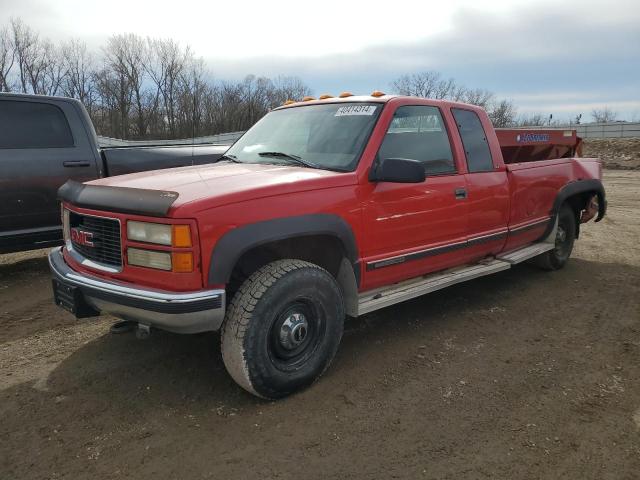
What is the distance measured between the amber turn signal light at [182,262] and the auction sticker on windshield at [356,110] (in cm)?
181

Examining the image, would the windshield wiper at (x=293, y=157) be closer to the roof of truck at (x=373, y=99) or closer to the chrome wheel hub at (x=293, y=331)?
the roof of truck at (x=373, y=99)

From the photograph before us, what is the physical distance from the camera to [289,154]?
3779mm

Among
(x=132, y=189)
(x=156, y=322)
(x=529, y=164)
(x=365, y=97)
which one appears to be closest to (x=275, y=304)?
(x=156, y=322)

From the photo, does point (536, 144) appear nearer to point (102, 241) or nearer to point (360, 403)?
point (360, 403)

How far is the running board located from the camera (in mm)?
3591

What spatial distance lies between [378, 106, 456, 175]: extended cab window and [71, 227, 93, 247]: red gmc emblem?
2.01m

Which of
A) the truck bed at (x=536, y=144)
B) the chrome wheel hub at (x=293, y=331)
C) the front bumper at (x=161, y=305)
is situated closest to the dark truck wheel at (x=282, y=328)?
the chrome wheel hub at (x=293, y=331)

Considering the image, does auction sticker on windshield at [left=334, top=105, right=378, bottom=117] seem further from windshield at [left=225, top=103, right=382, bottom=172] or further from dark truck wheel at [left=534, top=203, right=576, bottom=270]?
dark truck wheel at [left=534, top=203, right=576, bottom=270]

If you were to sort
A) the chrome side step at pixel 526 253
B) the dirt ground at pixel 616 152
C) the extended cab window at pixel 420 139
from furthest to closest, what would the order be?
the dirt ground at pixel 616 152
the chrome side step at pixel 526 253
the extended cab window at pixel 420 139

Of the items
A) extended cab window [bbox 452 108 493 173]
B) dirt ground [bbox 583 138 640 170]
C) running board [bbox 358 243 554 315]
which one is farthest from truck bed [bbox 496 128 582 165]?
dirt ground [bbox 583 138 640 170]

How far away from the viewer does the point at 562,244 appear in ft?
20.4

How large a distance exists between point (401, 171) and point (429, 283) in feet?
3.60

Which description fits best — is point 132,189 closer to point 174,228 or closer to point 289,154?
point 174,228

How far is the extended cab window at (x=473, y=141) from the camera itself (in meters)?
4.43
